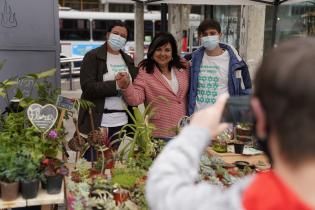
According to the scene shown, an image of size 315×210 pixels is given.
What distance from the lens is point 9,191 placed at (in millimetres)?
1962

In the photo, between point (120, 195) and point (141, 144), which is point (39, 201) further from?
point (141, 144)

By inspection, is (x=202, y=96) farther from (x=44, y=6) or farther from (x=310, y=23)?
(x=310, y=23)

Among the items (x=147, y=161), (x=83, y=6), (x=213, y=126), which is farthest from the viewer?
(x=83, y=6)

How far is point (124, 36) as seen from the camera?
11.3 ft

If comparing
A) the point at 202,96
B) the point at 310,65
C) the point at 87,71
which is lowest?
the point at 202,96

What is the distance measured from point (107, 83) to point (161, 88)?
45 cm

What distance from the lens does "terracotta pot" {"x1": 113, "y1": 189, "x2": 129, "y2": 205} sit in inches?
85.0

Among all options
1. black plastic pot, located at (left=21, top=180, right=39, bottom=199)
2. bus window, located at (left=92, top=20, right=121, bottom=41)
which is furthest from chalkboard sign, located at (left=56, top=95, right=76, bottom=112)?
bus window, located at (left=92, top=20, right=121, bottom=41)

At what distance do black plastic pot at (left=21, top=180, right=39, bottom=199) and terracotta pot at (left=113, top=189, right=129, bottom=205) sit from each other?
1.41 feet

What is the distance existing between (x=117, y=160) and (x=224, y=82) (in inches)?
47.6

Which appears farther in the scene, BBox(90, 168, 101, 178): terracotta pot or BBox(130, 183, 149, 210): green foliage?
BBox(90, 168, 101, 178): terracotta pot

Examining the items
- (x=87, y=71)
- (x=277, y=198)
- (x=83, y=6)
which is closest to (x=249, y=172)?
(x=87, y=71)

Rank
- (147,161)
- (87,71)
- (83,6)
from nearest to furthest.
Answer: (147,161), (87,71), (83,6)

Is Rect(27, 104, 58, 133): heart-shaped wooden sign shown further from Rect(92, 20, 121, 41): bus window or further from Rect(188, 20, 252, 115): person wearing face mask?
Rect(92, 20, 121, 41): bus window
